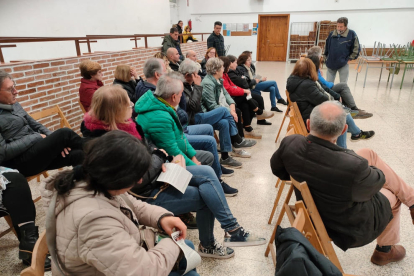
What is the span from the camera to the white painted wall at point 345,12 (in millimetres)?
11898

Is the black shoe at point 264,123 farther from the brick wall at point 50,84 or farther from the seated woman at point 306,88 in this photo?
the brick wall at point 50,84

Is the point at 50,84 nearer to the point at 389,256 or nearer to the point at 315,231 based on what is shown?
the point at 315,231

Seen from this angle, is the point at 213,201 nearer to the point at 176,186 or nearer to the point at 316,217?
the point at 176,186

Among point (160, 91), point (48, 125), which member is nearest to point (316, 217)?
point (160, 91)

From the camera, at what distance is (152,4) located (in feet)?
29.8

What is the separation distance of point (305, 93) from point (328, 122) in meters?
1.78

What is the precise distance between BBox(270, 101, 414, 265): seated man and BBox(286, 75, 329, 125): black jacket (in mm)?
1595

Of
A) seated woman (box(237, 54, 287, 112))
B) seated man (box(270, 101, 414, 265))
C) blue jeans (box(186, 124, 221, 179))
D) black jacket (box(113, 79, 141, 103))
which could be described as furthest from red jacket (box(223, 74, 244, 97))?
seated man (box(270, 101, 414, 265))

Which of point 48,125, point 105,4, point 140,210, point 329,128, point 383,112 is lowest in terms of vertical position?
point 383,112

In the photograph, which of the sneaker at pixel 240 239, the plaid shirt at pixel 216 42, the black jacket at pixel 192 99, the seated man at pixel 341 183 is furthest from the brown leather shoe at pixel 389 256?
the plaid shirt at pixel 216 42

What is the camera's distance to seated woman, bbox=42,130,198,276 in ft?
2.87

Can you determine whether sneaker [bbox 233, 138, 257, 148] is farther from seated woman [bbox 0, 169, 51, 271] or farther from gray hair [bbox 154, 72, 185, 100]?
seated woman [bbox 0, 169, 51, 271]

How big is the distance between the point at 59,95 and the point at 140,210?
2.89 m

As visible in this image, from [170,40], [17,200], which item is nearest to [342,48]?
[170,40]
